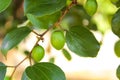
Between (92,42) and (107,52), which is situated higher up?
(92,42)

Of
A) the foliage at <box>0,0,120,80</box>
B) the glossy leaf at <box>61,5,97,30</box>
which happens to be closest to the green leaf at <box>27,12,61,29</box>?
the foliage at <box>0,0,120,80</box>

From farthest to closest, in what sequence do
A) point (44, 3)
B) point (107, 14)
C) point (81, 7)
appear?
point (107, 14)
point (81, 7)
point (44, 3)

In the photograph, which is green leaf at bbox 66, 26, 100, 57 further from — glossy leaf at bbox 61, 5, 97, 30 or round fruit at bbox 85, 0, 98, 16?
glossy leaf at bbox 61, 5, 97, 30

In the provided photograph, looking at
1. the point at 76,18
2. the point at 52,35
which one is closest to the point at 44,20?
the point at 52,35

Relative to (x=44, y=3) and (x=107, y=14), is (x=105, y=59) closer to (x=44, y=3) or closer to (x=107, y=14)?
(x=107, y=14)

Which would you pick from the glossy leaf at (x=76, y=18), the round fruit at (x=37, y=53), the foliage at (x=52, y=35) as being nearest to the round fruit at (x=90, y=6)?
the foliage at (x=52, y=35)

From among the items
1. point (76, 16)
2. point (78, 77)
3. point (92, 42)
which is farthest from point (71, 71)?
point (92, 42)

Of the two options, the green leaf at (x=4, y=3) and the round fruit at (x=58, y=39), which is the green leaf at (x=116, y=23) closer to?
the round fruit at (x=58, y=39)
